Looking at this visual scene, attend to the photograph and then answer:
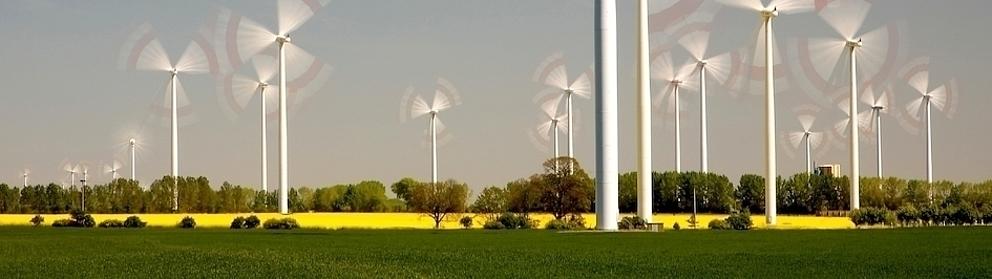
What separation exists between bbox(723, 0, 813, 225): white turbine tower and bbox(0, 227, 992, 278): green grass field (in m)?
34.3

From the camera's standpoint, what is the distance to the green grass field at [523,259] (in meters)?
35.1

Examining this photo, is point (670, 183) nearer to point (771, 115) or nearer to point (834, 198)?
point (834, 198)

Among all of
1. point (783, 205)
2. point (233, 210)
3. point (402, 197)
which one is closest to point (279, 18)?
point (233, 210)

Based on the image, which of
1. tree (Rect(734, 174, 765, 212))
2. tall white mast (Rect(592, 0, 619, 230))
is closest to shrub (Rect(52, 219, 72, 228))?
tall white mast (Rect(592, 0, 619, 230))

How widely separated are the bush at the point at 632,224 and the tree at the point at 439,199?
36.7 metres

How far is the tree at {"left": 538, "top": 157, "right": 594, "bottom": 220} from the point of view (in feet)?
313

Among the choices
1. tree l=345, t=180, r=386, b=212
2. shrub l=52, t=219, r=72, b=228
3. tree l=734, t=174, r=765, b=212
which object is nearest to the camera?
shrub l=52, t=219, r=72, b=228

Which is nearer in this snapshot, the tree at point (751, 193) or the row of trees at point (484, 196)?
the row of trees at point (484, 196)

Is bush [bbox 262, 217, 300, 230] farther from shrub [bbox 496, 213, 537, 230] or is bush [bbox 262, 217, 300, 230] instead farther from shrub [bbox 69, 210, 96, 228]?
shrub [bbox 69, 210, 96, 228]

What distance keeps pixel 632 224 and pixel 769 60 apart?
2561cm

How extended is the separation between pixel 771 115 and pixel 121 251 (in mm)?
55135

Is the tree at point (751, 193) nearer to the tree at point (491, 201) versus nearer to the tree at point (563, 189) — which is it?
the tree at point (491, 201)

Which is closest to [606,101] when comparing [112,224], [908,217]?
[908,217]

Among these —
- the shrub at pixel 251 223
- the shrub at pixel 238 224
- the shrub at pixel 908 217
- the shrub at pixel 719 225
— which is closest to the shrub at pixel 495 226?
the shrub at pixel 719 225
